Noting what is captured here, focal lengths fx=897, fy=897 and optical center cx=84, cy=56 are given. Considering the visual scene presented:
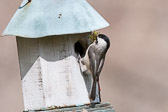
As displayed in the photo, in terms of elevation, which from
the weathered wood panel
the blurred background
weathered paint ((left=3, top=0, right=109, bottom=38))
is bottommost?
the blurred background

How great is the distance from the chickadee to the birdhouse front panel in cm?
9

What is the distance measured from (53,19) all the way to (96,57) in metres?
0.33

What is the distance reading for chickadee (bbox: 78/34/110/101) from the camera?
511cm

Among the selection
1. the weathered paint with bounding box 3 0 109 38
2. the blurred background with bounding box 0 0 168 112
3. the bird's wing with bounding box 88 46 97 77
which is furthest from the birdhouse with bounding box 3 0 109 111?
the blurred background with bounding box 0 0 168 112

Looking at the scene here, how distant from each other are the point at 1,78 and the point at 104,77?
1260mm

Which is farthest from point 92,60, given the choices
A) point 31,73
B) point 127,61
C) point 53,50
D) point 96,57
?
point 127,61

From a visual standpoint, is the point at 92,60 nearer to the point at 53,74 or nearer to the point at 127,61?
the point at 53,74

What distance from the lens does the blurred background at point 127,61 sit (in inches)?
397

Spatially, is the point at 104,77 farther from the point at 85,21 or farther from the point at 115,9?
the point at 85,21

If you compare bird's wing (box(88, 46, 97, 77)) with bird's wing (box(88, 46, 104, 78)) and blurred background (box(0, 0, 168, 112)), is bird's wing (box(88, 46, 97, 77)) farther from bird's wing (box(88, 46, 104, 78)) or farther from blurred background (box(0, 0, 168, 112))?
blurred background (box(0, 0, 168, 112))

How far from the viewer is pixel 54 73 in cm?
517

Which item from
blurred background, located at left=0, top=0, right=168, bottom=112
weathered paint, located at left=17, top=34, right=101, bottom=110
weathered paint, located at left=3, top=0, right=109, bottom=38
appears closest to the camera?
weathered paint, located at left=3, top=0, right=109, bottom=38

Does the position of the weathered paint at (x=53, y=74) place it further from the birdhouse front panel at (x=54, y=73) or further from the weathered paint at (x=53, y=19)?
the weathered paint at (x=53, y=19)

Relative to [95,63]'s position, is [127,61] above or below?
below
